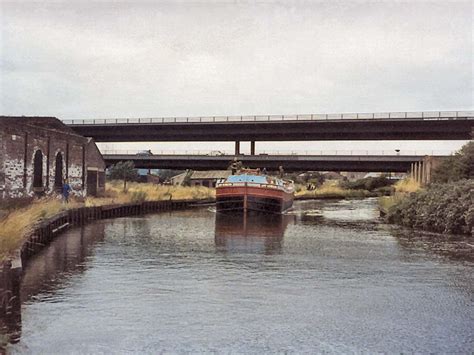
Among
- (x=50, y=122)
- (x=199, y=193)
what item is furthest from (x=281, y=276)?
(x=199, y=193)

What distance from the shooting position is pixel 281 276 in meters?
14.5

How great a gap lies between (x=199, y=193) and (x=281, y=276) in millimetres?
44689

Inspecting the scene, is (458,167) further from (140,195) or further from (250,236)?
(140,195)

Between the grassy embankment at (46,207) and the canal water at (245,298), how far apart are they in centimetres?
98

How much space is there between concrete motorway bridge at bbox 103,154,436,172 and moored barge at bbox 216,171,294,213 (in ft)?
62.2

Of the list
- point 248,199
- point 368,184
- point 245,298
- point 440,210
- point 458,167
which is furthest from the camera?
point 368,184

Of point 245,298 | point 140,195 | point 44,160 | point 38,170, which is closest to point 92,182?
point 140,195

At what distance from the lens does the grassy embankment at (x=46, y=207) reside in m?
13.6

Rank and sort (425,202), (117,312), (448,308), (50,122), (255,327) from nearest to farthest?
(255,327)
(117,312)
(448,308)
(425,202)
(50,122)

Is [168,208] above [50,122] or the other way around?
the other way around

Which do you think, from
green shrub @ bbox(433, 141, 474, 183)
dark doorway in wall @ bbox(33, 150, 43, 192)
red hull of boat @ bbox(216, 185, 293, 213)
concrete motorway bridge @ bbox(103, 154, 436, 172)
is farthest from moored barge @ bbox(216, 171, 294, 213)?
concrete motorway bridge @ bbox(103, 154, 436, 172)

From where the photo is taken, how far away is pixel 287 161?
60938mm

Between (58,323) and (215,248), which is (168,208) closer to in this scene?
(215,248)

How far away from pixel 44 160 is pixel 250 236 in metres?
12.7
